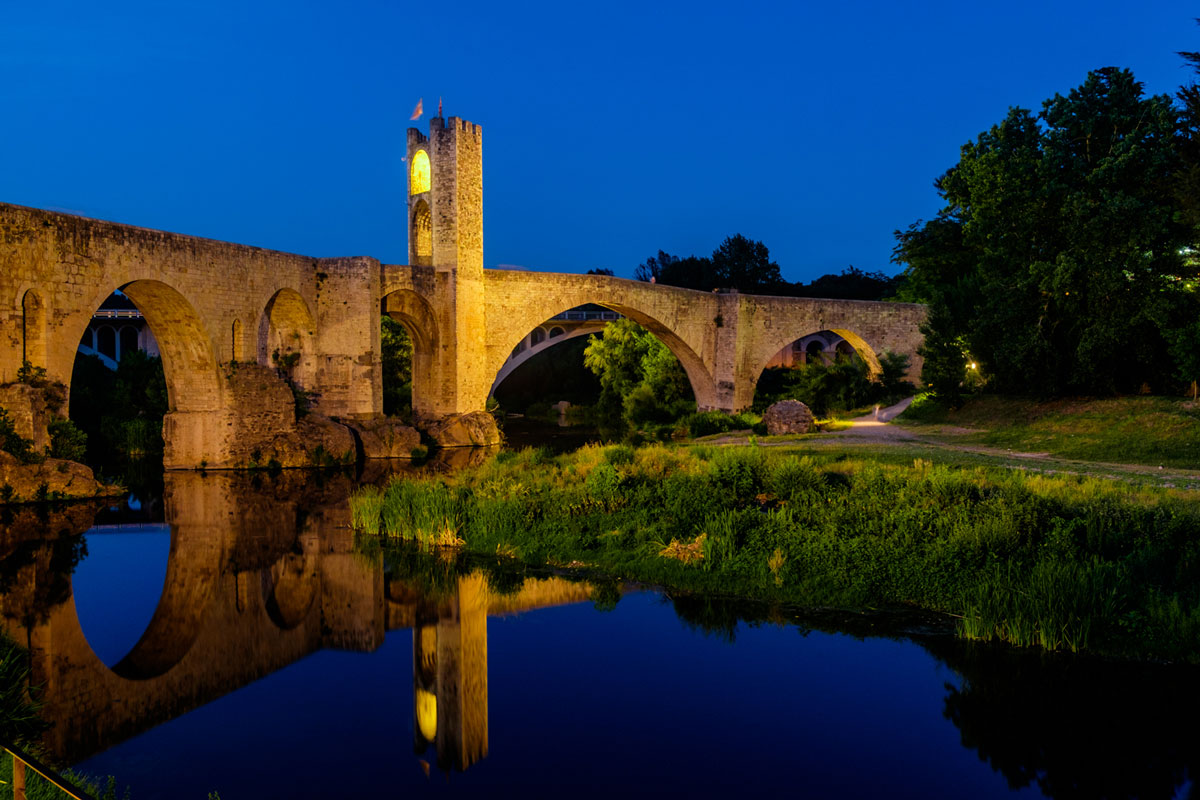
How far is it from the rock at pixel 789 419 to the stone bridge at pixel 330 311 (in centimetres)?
997

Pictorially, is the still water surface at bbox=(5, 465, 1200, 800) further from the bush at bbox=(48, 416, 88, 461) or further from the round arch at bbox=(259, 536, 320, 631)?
the bush at bbox=(48, 416, 88, 461)

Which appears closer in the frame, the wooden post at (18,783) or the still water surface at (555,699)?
the wooden post at (18,783)

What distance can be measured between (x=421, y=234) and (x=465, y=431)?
738 centimetres

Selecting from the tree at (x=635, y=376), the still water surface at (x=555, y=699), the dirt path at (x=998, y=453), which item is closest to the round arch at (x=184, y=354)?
the still water surface at (x=555, y=699)

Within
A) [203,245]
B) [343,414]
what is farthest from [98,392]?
[203,245]

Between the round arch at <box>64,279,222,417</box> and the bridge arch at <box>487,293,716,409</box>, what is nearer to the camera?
the round arch at <box>64,279,222,417</box>

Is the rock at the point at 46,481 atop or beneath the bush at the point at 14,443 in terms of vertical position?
beneath

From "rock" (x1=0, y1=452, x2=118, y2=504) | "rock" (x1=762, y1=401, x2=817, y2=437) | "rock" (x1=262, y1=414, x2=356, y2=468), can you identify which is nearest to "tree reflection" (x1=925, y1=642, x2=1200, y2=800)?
"rock" (x1=0, y1=452, x2=118, y2=504)

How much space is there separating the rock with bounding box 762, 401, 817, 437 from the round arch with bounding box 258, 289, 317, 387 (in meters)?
13.2

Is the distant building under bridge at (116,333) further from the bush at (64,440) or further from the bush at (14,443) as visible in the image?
the bush at (14,443)

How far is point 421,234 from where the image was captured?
30.5 metres

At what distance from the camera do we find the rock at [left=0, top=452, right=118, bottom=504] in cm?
1523

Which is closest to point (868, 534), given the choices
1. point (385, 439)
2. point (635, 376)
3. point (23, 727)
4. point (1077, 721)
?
point (1077, 721)

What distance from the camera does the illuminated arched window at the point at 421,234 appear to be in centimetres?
3008
